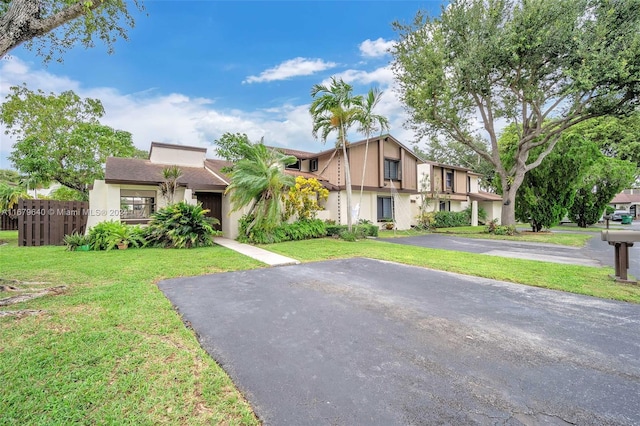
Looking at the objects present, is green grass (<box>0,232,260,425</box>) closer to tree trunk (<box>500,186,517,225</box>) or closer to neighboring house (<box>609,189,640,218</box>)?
tree trunk (<box>500,186,517,225</box>)

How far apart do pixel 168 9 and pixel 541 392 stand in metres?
12.6

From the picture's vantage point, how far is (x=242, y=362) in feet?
Result: 9.20

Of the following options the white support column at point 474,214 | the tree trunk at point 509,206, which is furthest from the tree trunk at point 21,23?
the white support column at point 474,214

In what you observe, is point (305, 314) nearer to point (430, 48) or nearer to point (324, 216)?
point (324, 216)

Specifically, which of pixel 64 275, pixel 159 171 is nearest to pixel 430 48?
pixel 159 171

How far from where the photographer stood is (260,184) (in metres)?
11.7

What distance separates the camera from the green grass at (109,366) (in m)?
2.05

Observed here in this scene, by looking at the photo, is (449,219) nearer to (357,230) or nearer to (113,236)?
(357,230)

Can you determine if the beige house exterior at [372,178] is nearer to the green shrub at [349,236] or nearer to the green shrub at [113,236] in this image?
the green shrub at [349,236]

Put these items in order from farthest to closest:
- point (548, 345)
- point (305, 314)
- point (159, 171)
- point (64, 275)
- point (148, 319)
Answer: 1. point (159, 171)
2. point (64, 275)
3. point (305, 314)
4. point (148, 319)
5. point (548, 345)

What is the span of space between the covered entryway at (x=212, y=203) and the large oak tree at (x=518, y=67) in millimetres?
12711

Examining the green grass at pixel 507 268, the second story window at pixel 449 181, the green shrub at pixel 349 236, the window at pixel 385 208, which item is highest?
the second story window at pixel 449 181

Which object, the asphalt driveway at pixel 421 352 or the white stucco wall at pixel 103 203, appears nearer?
the asphalt driveway at pixel 421 352

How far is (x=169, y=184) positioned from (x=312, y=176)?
8.69 metres
